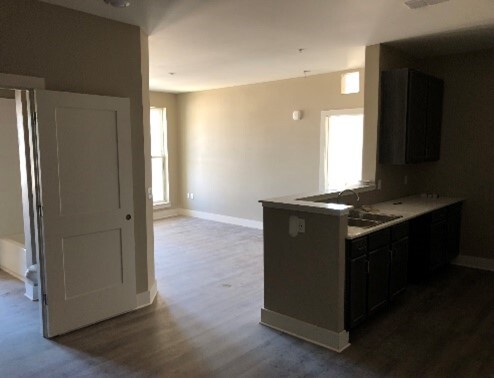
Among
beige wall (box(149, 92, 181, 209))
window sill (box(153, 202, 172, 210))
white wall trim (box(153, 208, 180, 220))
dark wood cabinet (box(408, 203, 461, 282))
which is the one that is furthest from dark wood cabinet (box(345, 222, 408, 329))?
beige wall (box(149, 92, 181, 209))

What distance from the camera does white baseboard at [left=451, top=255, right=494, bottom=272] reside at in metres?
4.83

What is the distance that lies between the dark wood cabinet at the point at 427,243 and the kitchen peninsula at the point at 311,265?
0.88 meters

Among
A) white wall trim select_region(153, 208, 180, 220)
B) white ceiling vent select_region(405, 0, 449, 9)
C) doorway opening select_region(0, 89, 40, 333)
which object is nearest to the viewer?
white ceiling vent select_region(405, 0, 449, 9)

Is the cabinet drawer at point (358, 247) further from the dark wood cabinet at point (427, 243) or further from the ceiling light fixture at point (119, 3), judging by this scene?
the ceiling light fixture at point (119, 3)

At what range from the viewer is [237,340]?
3.15m

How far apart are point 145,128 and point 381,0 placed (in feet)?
7.71

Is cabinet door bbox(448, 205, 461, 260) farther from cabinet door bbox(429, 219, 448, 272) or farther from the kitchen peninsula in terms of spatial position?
the kitchen peninsula

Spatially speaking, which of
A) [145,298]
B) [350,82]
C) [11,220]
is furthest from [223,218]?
[145,298]

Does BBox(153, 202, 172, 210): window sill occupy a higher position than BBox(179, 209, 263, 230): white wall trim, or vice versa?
BBox(153, 202, 172, 210): window sill

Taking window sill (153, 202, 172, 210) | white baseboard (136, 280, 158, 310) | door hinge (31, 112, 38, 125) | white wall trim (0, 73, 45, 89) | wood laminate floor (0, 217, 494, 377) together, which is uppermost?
white wall trim (0, 73, 45, 89)

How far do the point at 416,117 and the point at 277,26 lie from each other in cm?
196

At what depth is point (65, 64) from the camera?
3.21 m

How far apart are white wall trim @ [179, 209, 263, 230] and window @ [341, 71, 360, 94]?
9.47 feet

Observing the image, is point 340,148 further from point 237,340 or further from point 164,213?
point 164,213
